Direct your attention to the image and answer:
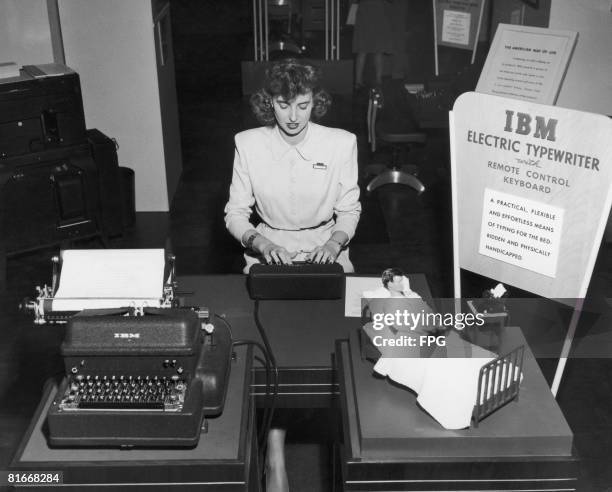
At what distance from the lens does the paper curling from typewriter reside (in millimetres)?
1732

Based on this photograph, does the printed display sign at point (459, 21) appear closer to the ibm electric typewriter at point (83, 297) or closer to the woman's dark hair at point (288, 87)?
the woman's dark hair at point (288, 87)

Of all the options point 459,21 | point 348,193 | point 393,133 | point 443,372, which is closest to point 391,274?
point 443,372

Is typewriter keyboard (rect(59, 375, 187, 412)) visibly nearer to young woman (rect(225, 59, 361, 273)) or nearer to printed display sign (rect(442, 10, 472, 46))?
young woman (rect(225, 59, 361, 273))

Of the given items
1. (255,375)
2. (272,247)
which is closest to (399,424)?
(255,375)

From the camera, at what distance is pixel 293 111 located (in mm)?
3000

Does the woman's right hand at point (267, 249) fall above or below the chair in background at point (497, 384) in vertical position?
below

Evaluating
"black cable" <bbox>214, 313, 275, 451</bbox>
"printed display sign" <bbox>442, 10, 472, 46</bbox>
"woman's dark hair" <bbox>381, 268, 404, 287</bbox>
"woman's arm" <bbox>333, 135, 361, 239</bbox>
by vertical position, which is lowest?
"black cable" <bbox>214, 313, 275, 451</bbox>

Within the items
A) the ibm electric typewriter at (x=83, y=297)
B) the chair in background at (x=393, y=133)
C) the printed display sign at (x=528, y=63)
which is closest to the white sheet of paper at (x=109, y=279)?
the ibm electric typewriter at (x=83, y=297)

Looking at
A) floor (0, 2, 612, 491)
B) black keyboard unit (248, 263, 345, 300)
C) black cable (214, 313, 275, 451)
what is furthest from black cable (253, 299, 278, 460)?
floor (0, 2, 612, 491)

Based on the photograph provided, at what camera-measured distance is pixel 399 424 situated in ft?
5.79

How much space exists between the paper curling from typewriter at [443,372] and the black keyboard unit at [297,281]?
0.53m

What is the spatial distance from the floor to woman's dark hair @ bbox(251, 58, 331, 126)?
71 centimetres

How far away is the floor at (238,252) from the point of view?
3180mm

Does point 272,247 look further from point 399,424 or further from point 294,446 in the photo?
point 399,424
